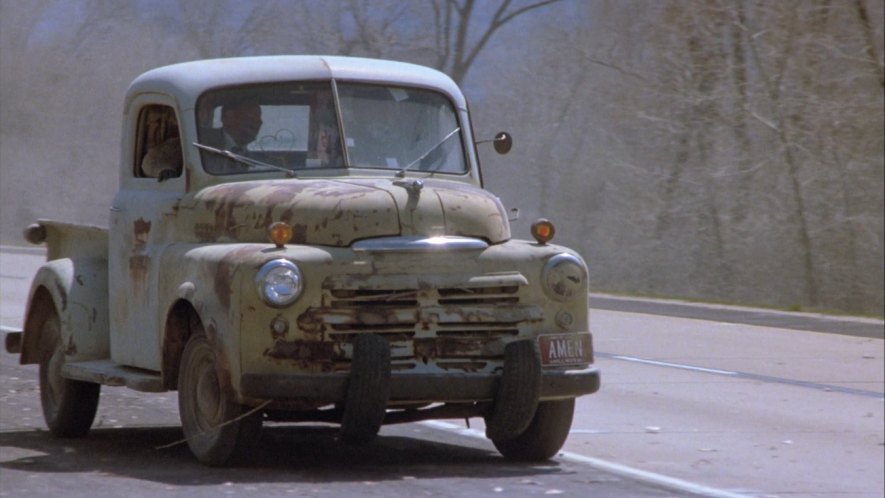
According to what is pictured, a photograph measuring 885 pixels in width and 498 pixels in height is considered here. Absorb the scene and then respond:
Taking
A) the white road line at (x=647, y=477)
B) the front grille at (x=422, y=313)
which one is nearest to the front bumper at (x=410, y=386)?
the front grille at (x=422, y=313)

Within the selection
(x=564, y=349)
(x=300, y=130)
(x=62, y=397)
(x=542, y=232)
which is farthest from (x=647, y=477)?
(x=62, y=397)

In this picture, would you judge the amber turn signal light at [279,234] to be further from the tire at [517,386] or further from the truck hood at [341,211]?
the tire at [517,386]

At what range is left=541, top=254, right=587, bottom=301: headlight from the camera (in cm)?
816

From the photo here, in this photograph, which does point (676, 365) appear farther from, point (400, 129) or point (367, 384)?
point (367, 384)

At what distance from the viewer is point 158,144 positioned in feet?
30.2

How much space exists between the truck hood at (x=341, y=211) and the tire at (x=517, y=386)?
0.73m

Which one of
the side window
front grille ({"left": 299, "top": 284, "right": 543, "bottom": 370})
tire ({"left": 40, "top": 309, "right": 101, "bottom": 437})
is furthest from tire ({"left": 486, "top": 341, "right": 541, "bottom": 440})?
tire ({"left": 40, "top": 309, "right": 101, "bottom": 437})

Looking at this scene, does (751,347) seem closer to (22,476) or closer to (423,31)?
(22,476)

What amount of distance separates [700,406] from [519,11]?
23160 mm

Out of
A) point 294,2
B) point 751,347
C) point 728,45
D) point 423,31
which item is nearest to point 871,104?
point 728,45

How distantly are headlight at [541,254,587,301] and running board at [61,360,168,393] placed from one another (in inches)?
81.7

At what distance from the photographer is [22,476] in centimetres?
773

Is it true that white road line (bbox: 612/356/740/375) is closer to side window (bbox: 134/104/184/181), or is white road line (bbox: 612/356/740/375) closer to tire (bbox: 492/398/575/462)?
tire (bbox: 492/398/575/462)

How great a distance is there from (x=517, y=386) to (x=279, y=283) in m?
1.25
